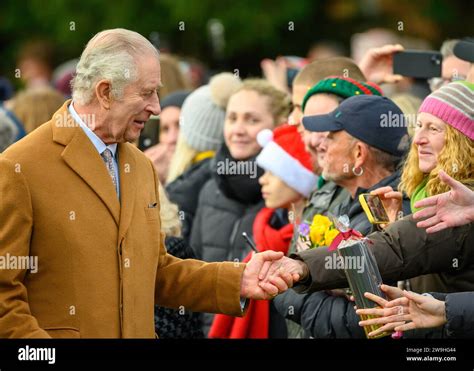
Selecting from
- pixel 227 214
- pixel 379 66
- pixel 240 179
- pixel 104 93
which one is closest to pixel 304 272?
pixel 104 93

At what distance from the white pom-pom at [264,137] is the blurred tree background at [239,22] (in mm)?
12218

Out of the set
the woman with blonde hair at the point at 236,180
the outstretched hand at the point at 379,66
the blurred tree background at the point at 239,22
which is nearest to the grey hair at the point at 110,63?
the woman with blonde hair at the point at 236,180

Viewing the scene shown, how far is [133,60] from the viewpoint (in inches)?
239

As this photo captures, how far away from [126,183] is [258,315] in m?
2.49

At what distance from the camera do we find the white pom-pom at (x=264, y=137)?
28.2ft

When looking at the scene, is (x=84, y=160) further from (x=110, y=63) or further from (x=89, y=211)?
(x=110, y=63)

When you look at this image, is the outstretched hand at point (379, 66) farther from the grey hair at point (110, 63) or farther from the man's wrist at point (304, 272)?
the grey hair at point (110, 63)

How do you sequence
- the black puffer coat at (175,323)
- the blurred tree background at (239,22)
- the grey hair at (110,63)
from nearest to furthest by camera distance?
the grey hair at (110,63)
the black puffer coat at (175,323)
the blurred tree background at (239,22)

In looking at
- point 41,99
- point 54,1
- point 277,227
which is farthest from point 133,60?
point 54,1

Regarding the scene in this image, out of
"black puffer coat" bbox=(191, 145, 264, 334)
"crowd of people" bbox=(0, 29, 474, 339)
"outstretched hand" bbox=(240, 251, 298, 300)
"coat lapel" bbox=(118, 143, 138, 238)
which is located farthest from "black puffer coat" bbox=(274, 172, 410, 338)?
"black puffer coat" bbox=(191, 145, 264, 334)

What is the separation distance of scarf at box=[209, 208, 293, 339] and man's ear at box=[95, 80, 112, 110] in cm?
235

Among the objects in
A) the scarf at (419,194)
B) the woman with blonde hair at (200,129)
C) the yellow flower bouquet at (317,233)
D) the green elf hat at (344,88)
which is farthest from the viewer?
the woman with blonde hair at (200,129)

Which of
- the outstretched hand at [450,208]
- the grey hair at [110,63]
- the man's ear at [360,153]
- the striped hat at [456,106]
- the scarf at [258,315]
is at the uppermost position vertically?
the grey hair at [110,63]

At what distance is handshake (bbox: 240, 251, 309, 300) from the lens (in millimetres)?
6438
